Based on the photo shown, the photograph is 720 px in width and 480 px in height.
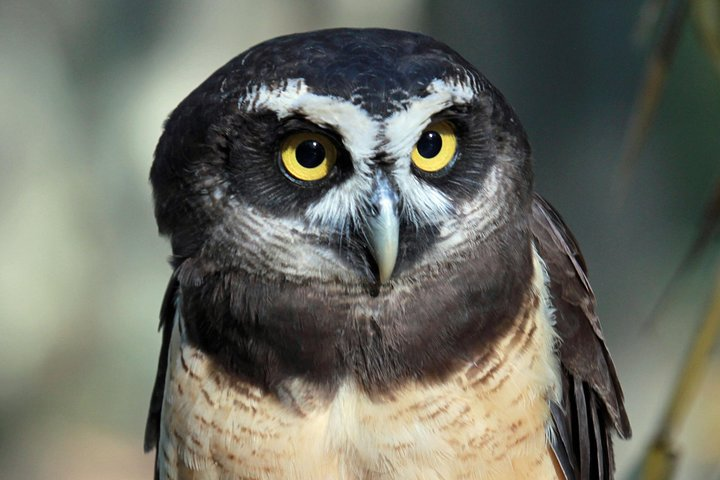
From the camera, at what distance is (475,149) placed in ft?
7.88

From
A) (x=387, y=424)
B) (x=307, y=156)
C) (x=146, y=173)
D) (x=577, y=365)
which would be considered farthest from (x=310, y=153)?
(x=146, y=173)

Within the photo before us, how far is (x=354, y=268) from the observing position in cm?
243

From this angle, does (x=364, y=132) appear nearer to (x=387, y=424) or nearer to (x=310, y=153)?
(x=310, y=153)

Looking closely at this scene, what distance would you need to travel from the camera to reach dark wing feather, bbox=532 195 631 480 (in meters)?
2.78

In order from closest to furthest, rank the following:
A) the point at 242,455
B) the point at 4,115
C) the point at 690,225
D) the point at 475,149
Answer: the point at 475,149 < the point at 242,455 < the point at 690,225 < the point at 4,115

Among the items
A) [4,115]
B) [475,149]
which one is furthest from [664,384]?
[4,115]

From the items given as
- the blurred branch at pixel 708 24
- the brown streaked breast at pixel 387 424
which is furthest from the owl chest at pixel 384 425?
the blurred branch at pixel 708 24

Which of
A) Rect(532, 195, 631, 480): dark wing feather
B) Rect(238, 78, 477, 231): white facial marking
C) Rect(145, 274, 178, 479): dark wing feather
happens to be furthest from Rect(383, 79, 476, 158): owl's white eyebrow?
Rect(145, 274, 178, 479): dark wing feather

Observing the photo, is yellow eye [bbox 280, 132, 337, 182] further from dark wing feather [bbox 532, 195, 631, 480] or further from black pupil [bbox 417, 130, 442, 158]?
dark wing feather [bbox 532, 195, 631, 480]

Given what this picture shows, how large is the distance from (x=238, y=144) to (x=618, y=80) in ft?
14.3

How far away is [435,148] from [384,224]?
0.24 m

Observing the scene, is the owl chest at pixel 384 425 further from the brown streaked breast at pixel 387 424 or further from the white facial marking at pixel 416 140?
the white facial marking at pixel 416 140

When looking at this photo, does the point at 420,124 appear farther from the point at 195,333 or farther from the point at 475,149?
the point at 195,333

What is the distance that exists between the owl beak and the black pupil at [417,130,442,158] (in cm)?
13
